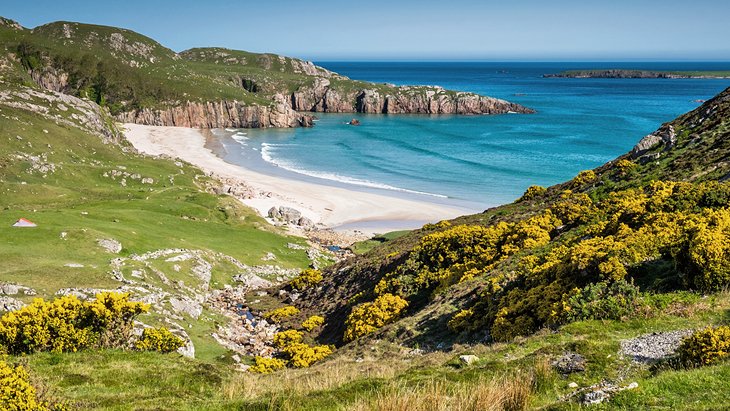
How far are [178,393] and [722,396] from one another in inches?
539

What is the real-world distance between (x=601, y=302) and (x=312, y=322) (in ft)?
75.1

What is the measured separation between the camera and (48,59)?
190m

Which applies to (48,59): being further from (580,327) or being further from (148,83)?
(580,327)

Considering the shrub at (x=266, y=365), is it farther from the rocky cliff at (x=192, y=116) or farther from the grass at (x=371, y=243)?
the rocky cliff at (x=192, y=116)

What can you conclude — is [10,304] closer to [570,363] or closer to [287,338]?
[287,338]

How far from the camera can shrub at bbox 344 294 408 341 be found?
94.5 feet

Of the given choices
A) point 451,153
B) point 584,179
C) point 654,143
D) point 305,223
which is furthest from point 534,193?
point 451,153

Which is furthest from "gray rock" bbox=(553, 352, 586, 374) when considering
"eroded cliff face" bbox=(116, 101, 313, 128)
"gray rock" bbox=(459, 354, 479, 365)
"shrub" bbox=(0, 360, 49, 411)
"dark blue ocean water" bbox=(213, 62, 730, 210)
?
"eroded cliff face" bbox=(116, 101, 313, 128)

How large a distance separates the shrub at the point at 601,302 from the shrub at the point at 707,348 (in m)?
3.94

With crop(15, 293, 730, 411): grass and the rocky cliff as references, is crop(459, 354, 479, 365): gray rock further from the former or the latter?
the rocky cliff

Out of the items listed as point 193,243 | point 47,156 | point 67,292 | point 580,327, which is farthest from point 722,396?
point 47,156

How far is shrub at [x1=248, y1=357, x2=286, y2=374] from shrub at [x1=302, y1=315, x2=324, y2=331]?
5522 millimetres

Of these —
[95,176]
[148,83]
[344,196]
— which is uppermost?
[148,83]

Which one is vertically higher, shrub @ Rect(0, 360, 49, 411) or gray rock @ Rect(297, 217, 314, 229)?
shrub @ Rect(0, 360, 49, 411)
